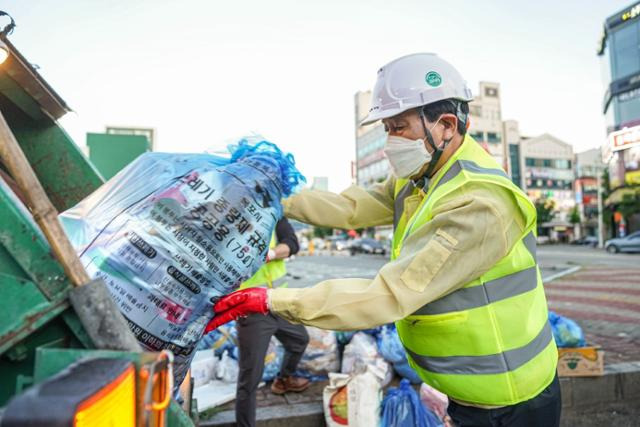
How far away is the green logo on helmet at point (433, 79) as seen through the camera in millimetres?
1716

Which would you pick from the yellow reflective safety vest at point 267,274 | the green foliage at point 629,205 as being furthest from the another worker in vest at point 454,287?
the green foliage at point 629,205

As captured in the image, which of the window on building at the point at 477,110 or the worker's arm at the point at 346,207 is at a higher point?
the window on building at the point at 477,110

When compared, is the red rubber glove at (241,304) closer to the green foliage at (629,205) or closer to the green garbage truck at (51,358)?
the green garbage truck at (51,358)

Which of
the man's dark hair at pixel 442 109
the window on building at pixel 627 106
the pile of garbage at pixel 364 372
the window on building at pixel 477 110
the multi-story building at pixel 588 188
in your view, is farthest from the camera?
the window on building at pixel 477 110

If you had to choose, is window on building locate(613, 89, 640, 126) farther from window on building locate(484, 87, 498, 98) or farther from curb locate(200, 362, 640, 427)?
curb locate(200, 362, 640, 427)

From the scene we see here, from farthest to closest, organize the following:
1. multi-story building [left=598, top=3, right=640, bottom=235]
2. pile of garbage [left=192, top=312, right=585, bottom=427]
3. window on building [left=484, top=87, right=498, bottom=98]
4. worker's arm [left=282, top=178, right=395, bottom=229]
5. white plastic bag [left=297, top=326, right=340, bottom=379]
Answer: window on building [left=484, top=87, right=498, bottom=98] → multi-story building [left=598, top=3, right=640, bottom=235] → white plastic bag [left=297, top=326, right=340, bottom=379] → pile of garbage [left=192, top=312, right=585, bottom=427] → worker's arm [left=282, top=178, right=395, bottom=229]

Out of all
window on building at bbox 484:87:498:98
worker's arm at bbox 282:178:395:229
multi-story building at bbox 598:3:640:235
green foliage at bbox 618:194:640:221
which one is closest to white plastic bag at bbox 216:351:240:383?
worker's arm at bbox 282:178:395:229

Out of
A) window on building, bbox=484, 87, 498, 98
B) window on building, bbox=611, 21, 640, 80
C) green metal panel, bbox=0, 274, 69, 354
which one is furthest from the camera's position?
window on building, bbox=484, 87, 498, 98

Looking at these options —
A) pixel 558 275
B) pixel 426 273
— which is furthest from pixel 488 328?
pixel 558 275

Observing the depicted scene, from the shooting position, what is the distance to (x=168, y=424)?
98cm

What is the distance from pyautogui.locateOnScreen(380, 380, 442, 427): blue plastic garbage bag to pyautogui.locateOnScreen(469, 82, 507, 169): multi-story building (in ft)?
186

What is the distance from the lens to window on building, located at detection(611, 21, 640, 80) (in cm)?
3522

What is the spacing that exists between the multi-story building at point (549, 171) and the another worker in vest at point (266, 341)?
195ft

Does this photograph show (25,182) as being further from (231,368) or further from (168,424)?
(231,368)
